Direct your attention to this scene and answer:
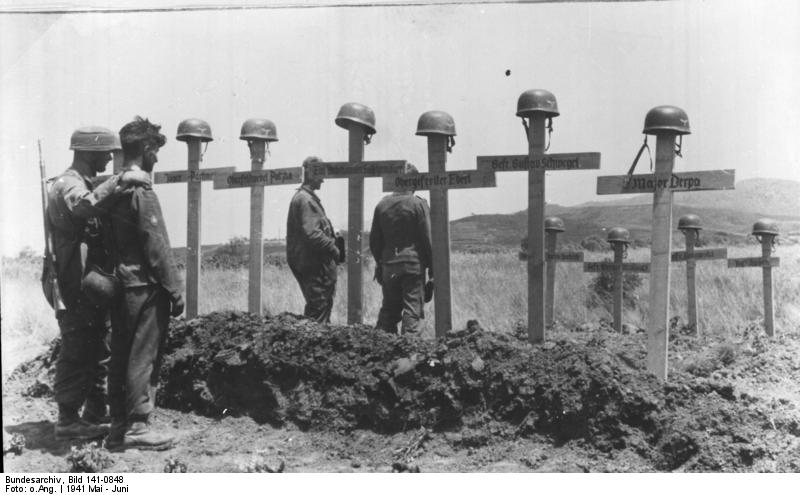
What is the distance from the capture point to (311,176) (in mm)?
8656

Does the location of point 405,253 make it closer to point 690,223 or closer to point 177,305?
point 177,305

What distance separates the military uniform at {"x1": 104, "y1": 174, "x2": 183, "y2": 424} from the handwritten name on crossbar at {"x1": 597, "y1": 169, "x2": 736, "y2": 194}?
11.1 ft

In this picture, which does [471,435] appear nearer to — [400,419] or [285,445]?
[400,419]

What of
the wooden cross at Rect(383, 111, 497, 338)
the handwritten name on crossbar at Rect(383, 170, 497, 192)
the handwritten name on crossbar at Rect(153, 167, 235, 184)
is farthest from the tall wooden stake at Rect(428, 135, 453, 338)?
the handwritten name on crossbar at Rect(153, 167, 235, 184)

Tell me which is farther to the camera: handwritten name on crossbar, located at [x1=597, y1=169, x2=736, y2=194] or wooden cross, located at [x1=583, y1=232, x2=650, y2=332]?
wooden cross, located at [x1=583, y1=232, x2=650, y2=332]

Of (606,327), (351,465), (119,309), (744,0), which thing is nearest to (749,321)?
(606,327)

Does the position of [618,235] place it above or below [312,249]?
above

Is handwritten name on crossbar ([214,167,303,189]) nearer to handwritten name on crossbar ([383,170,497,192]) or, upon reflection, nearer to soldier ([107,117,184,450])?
handwritten name on crossbar ([383,170,497,192])

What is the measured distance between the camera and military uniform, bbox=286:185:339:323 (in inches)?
356

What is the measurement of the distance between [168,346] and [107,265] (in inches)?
62.2

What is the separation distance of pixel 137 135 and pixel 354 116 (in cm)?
290

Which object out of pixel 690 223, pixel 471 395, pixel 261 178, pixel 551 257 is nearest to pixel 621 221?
pixel 690 223

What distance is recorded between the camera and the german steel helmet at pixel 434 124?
8008 mm

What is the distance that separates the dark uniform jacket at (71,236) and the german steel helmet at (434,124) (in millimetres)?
3106
